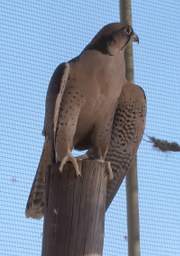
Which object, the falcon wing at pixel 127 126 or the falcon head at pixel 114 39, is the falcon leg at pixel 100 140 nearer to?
the falcon wing at pixel 127 126

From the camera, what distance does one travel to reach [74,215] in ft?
5.83

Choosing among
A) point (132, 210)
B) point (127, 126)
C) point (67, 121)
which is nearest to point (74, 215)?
point (67, 121)

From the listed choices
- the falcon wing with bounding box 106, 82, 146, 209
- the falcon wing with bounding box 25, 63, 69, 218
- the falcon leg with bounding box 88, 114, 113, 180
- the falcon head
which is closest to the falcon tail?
the falcon wing with bounding box 25, 63, 69, 218

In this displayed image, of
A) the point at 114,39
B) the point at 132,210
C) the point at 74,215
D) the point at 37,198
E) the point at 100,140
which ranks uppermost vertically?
the point at 114,39

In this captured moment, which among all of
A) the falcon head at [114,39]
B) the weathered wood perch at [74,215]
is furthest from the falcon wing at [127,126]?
the weathered wood perch at [74,215]

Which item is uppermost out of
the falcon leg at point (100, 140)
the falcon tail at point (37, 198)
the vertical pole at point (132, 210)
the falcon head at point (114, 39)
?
the falcon head at point (114, 39)

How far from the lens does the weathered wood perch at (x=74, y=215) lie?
175 cm

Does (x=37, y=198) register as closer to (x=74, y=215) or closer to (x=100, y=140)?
(x=100, y=140)

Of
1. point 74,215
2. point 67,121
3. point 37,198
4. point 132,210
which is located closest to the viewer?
point 74,215

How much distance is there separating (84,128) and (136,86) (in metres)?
0.31

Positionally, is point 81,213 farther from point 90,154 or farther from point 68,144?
point 90,154

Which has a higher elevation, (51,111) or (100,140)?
(51,111)

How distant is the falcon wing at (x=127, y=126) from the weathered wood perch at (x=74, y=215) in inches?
37.0

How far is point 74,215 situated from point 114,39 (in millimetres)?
1185
